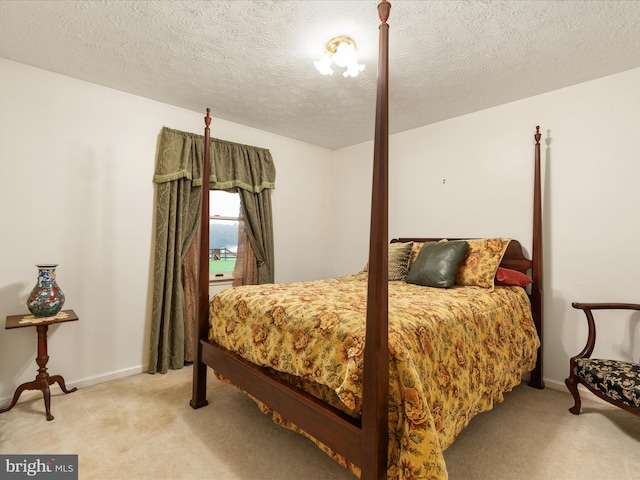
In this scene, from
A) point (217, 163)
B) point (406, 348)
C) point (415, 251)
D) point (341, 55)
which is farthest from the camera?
point (217, 163)

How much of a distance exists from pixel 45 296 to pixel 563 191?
156 inches

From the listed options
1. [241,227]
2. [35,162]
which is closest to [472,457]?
[241,227]

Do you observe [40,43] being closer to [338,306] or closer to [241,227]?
[241,227]

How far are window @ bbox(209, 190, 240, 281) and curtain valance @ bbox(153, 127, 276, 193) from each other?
0.21 metres

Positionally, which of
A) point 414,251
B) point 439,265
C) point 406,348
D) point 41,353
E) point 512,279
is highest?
point 414,251

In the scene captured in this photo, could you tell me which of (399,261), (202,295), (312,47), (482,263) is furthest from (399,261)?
(312,47)

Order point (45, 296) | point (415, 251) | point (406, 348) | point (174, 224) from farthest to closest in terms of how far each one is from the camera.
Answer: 1. point (415, 251)
2. point (174, 224)
3. point (45, 296)
4. point (406, 348)

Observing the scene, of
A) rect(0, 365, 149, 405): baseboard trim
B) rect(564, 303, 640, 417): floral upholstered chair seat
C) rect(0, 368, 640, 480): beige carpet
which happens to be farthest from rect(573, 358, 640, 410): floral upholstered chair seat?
rect(0, 365, 149, 405): baseboard trim

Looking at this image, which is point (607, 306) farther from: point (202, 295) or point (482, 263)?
point (202, 295)

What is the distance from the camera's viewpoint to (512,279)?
2617 millimetres

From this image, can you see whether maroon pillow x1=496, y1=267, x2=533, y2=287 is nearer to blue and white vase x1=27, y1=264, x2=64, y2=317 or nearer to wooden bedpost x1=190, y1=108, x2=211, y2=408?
wooden bedpost x1=190, y1=108, x2=211, y2=408

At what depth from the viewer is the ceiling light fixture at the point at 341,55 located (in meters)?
2.05

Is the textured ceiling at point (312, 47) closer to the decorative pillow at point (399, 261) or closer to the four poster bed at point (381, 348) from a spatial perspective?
the four poster bed at point (381, 348)

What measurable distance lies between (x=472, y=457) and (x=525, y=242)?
1876 millimetres
